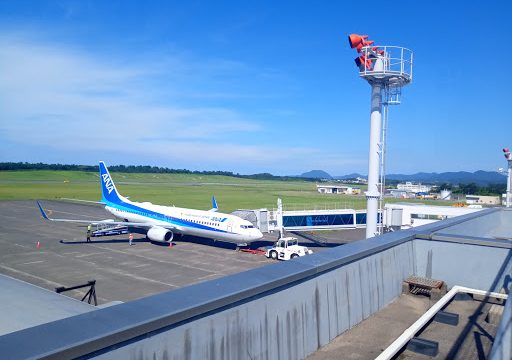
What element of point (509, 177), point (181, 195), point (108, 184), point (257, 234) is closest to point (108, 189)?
point (108, 184)

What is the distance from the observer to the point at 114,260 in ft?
110

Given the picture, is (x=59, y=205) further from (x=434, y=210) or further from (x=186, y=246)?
(x=434, y=210)

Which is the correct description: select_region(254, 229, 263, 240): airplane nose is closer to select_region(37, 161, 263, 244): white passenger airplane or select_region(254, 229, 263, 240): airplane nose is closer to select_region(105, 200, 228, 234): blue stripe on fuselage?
select_region(37, 161, 263, 244): white passenger airplane

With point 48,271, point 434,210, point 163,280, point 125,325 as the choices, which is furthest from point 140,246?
point 125,325

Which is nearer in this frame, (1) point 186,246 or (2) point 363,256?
(2) point 363,256

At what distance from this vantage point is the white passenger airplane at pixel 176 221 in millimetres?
37562

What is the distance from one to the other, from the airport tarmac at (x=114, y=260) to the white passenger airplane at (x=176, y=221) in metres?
1.36

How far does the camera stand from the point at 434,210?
31.9m

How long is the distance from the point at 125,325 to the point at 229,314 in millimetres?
1348

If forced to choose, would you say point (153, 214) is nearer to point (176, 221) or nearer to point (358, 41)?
point (176, 221)

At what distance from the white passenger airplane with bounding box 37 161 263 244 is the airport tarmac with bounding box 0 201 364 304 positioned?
1.36 metres

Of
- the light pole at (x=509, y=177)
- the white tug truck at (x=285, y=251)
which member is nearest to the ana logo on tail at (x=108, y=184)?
the white tug truck at (x=285, y=251)

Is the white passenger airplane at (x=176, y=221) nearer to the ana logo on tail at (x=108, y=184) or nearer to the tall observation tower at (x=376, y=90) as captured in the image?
the ana logo on tail at (x=108, y=184)

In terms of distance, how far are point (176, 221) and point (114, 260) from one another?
384 inches
